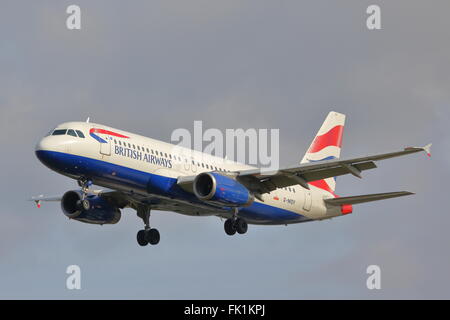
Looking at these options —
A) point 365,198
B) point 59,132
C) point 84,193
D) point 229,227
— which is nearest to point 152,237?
point 229,227

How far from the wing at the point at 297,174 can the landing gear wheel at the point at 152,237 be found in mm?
7393

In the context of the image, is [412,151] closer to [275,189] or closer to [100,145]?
[275,189]

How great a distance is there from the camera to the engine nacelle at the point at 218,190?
5816 cm

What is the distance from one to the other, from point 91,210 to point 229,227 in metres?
8.66

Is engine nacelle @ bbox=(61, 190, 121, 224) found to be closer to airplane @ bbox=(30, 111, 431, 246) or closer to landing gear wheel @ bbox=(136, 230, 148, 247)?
airplane @ bbox=(30, 111, 431, 246)

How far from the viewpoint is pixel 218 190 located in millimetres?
58188

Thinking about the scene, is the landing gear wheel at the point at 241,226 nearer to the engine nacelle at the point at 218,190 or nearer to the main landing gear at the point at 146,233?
the engine nacelle at the point at 218,190

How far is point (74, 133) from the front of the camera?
5562cm

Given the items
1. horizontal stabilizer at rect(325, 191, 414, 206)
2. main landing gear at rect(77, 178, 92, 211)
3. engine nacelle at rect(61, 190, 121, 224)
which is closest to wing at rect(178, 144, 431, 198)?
horizontal stabilizer at rect(325, 191, 414, 206)

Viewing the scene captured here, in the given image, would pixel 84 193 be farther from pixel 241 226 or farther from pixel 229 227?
pixel 241 226

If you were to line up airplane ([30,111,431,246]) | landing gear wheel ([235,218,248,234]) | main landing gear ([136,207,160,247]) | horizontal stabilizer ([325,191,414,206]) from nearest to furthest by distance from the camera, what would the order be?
airplane ([30,111,431,246])
horizontal stabilizer ([325,191,414,206])
landing gear wheel ([235,218,248,234])
main landing gear ([136,207,160,247])

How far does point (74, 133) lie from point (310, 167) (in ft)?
43.3

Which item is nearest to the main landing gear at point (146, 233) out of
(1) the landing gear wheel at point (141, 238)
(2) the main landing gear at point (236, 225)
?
(1) the landing gear wheel at point (141, 238)

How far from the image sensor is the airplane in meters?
55.5
